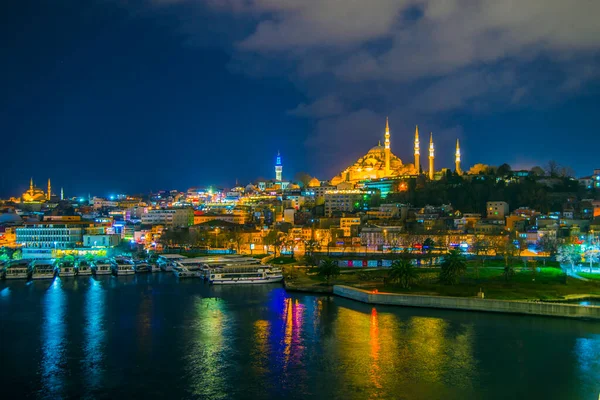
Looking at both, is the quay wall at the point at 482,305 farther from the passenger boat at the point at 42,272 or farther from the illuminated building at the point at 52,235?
the illuminated building at the point at 52,235

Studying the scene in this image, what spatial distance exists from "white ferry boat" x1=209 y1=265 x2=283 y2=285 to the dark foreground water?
175 inches

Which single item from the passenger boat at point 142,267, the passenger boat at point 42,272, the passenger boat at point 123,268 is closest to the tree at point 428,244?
the passenger boat at point 142,267

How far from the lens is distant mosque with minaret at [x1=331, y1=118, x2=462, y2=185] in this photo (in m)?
59.2

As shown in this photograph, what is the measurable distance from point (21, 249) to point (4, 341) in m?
20.5

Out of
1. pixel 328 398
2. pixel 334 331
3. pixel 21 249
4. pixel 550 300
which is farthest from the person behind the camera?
pixel 21 249

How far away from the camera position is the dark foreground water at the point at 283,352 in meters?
10.9

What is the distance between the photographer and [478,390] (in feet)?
35.5

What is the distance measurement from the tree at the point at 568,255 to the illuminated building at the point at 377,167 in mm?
35188

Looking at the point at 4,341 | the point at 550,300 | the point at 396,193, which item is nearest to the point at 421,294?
the point at 550,300

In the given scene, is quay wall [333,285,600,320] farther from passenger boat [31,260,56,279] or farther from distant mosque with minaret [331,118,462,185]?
distant mosque with minaret [331,118,462,185]

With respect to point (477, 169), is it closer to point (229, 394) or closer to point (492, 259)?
point (492, 259)

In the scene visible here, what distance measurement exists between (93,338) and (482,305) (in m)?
11.2

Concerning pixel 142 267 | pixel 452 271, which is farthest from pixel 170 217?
pixel 452 271

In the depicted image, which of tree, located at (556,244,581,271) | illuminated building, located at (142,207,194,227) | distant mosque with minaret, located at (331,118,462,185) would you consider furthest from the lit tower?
tree, located at (556,244,581,271)
